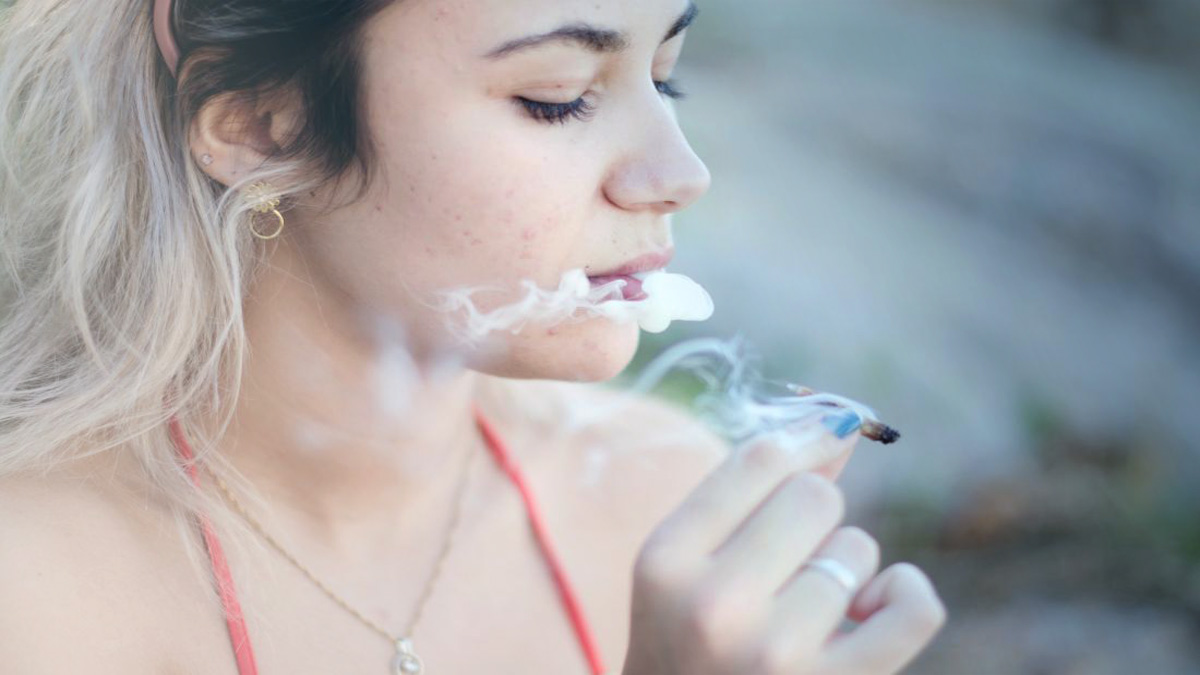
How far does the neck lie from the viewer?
1.75 metres

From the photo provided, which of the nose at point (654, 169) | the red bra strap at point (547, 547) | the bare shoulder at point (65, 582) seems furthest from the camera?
the red bra strap at point (547, 547)

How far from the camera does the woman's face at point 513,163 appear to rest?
1.50m

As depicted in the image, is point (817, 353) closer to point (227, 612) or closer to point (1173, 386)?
point (1173, 386)

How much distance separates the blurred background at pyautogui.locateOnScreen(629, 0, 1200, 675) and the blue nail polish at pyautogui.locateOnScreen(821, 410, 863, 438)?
87.6 inches

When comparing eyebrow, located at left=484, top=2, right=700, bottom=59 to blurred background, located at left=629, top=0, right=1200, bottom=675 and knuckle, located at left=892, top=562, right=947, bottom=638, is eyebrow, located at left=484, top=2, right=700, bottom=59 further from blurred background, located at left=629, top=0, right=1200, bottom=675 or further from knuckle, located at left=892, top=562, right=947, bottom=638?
blurred background, located at left=629, top=0, right=1200, bottom=675

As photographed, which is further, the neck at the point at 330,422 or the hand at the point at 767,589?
the neck at the point at 330,422

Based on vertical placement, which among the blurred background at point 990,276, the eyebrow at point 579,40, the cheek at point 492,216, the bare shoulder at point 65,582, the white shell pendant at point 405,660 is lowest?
the blurred background at point 990,276

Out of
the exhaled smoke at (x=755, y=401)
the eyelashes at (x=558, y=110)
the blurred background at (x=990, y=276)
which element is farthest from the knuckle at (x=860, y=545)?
the blurred background at (x=990, y=276)

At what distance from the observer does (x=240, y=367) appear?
1.74 metres

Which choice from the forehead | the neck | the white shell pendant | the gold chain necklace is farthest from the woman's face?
the white shell pendant

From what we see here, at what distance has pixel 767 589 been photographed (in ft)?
3.89

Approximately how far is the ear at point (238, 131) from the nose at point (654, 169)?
0.50 metres

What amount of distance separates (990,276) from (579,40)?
4063 mm

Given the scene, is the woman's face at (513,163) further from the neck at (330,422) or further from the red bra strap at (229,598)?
the red bra strap at (229,598)
